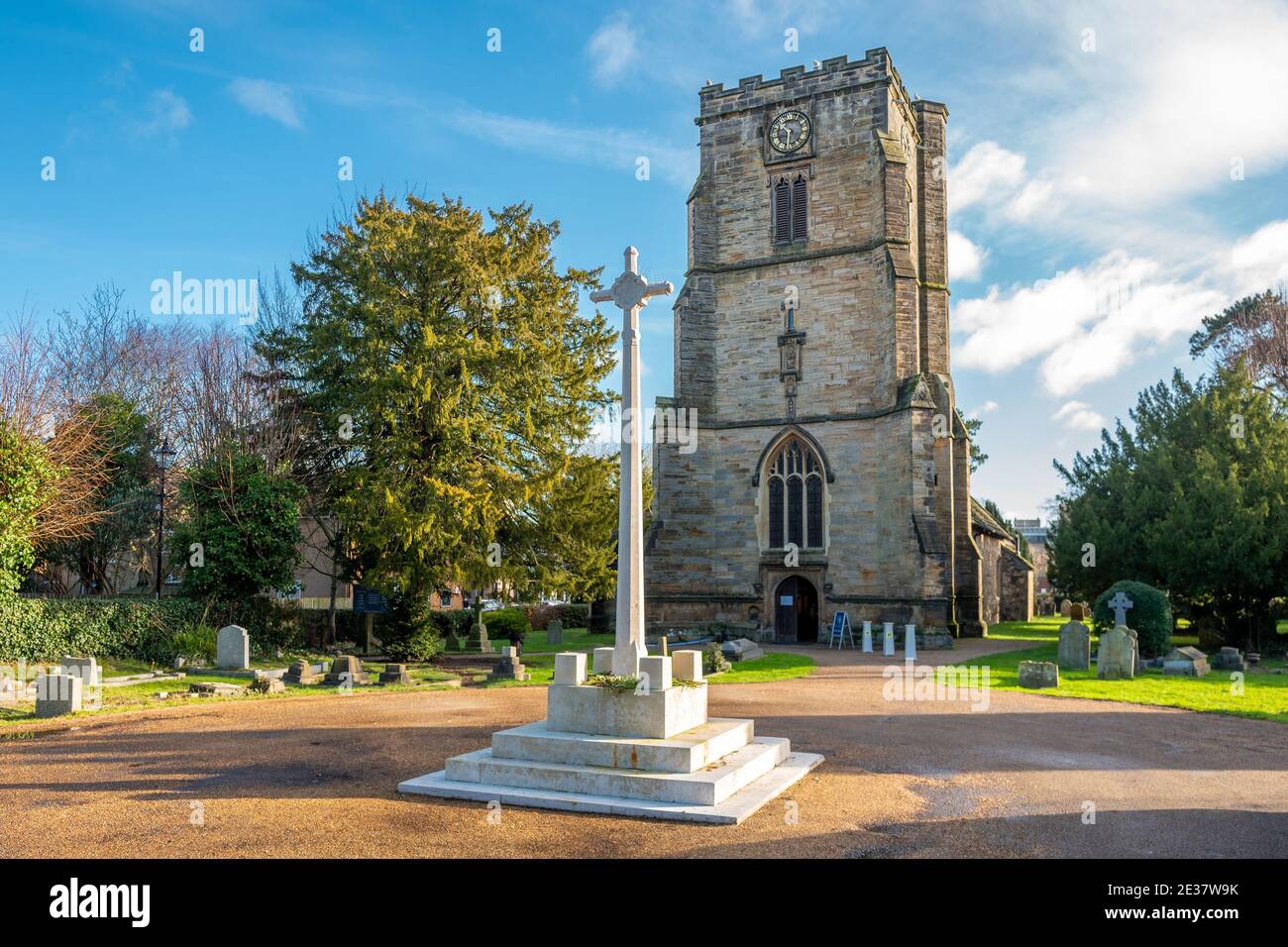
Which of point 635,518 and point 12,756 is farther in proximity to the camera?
point 12,756

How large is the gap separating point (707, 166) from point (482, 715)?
23658 mm

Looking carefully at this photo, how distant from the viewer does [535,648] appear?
3005 centimetres

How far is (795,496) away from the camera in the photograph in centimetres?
2886

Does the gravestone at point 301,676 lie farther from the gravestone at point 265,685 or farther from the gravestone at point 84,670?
the gravestone at point 84,670

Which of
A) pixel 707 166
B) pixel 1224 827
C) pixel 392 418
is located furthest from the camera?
pixel 707 166

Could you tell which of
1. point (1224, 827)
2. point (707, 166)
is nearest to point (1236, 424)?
point (707, 166)

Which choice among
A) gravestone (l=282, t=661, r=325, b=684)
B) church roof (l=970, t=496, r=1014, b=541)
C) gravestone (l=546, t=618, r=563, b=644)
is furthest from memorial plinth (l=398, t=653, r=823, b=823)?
church roof (l=970, t=496, r=1014, b=541)

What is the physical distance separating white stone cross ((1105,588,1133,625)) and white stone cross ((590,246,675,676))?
15646mm

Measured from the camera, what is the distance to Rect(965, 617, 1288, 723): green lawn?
44.8ft

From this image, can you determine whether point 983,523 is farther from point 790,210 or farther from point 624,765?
point 624,765

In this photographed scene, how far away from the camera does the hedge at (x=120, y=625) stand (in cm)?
1792

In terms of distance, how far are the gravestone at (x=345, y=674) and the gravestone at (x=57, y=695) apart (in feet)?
16.4

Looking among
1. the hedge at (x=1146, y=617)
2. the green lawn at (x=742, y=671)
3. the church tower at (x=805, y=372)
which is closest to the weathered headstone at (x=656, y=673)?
the green lawn at (x=742, y=671)

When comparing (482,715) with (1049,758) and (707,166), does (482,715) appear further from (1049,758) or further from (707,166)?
(707,166)
